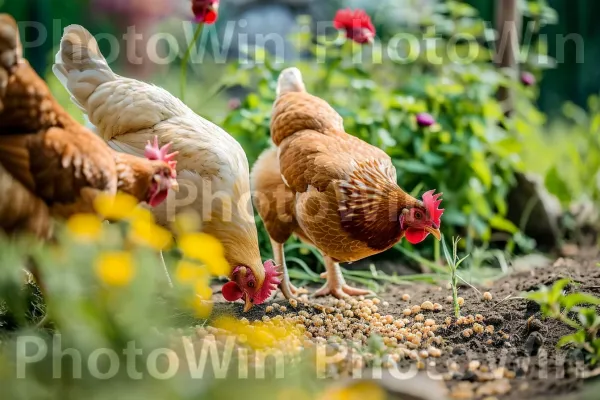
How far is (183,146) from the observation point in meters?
2.67

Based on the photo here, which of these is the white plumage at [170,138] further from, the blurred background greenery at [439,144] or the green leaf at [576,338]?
the green leaf at [576,338]

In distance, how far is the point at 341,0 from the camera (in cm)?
814

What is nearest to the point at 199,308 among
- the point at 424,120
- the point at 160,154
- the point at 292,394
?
the point at 292,394

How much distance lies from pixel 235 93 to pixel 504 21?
13.2 ft

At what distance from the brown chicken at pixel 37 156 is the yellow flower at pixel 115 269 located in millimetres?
481

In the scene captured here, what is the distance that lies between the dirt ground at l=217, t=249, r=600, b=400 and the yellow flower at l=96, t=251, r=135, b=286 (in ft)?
3.66

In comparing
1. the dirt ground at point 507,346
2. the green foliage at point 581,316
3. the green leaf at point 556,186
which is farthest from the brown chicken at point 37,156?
the green leaf at point 556,186

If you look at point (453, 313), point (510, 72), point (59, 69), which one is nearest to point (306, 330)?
point (453, 313)

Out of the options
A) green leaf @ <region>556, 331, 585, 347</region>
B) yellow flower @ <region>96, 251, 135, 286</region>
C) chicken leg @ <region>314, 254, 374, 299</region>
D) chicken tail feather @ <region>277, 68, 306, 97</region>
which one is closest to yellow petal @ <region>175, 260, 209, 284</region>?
yellow flower @ <region>96, 251, 135, 286</region>

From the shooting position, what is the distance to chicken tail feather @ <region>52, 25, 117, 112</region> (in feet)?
8.90

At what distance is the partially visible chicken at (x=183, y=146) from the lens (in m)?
2.67

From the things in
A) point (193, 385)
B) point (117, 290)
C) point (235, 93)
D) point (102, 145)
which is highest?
point (102, 145)

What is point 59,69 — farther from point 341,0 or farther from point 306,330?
point 341,0

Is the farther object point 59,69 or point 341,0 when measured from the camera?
point 341,0
